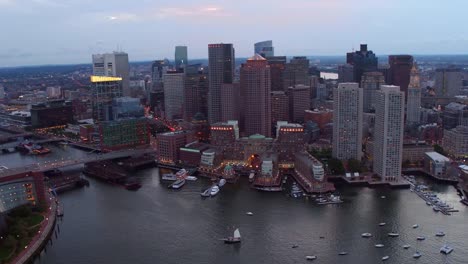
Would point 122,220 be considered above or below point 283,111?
below

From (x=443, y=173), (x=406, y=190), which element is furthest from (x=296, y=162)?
(x=443, y=173)

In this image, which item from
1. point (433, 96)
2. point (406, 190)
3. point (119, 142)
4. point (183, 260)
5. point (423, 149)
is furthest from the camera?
point (433, 96)

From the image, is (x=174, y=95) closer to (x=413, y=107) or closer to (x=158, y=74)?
(x=413, y=107)

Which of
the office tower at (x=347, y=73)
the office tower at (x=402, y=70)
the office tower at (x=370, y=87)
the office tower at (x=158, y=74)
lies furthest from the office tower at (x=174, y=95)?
the office tower at (x=402, y=70)

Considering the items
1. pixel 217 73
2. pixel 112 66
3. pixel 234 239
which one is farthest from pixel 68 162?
pixel 112 66

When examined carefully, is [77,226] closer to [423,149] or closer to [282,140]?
[282,140]

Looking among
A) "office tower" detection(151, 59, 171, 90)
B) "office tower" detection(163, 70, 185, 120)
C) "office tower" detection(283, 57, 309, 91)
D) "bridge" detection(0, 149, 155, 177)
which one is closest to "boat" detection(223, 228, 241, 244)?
"bridge" detection(0, 149, 155, 177)
